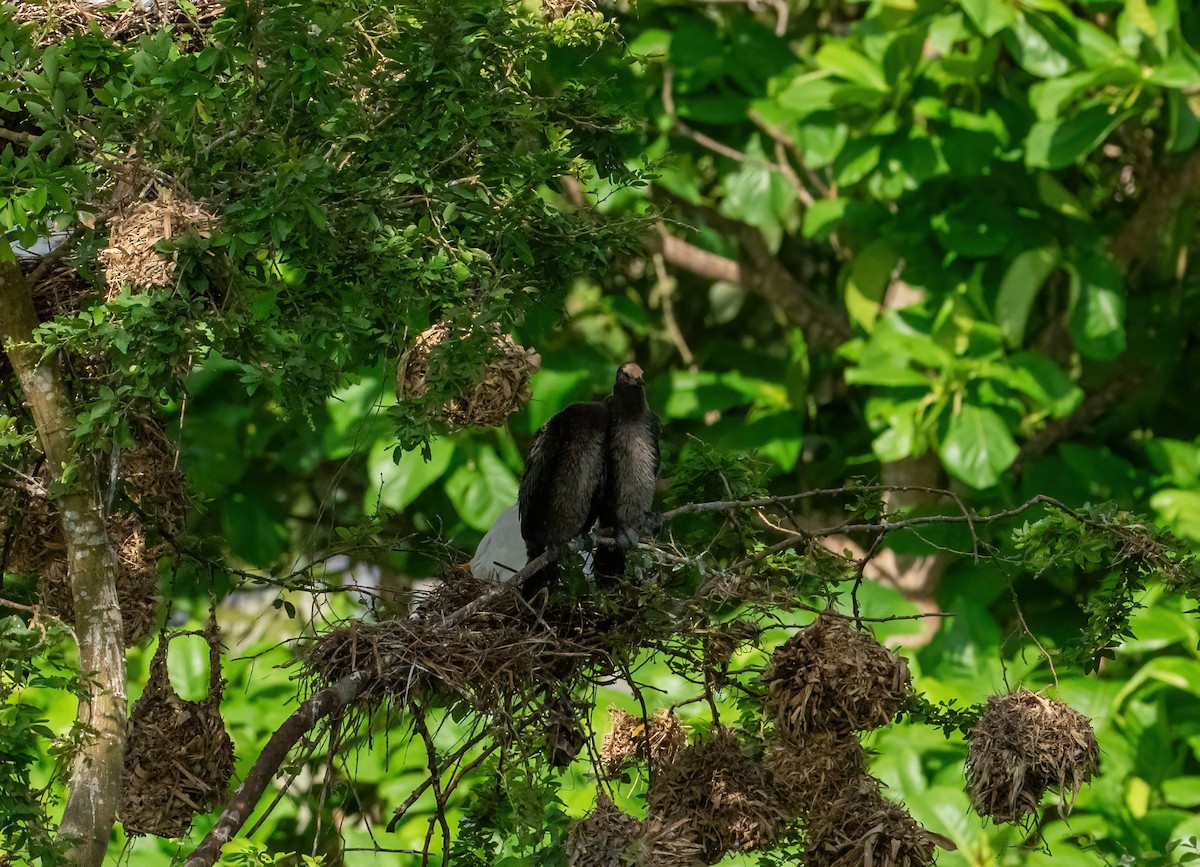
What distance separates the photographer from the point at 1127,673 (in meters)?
4.20

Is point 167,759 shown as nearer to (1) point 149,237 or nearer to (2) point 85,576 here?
(2) point 85,576

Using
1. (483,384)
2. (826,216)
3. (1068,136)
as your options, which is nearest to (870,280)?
(826,216)

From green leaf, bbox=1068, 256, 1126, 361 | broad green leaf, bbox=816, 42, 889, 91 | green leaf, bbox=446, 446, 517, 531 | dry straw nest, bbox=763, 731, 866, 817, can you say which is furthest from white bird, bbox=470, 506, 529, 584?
green leaf, bbox=1068, 256, 1126, 361

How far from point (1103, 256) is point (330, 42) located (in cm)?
303

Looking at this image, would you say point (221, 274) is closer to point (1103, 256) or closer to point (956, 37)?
point (956, 37)

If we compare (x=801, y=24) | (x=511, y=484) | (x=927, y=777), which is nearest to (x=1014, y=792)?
(x=927, y=777)

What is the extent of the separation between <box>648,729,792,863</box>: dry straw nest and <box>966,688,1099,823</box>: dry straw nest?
0.32m

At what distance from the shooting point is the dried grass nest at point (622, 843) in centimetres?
194

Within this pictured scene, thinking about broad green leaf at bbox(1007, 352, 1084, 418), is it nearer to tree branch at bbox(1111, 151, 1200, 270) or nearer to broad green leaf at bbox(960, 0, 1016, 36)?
tree branch at bbox(1111, 151, 1200, 270)

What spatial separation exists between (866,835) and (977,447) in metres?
2.21

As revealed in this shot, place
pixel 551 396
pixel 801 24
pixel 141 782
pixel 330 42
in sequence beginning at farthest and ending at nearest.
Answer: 1. pixel 801 24
2. pixel 551 396
3. pixel 141 782
4. pixel 330 42

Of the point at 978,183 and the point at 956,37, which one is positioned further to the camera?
the point at 978,183

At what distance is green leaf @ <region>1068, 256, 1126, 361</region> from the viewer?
4.21 meters

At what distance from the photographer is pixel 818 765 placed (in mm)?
2152
